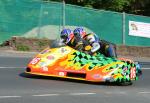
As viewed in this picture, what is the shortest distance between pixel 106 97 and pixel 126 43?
642 inches

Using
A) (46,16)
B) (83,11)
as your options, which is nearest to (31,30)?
(46,16)

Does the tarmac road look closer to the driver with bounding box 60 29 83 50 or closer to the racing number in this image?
the racing number

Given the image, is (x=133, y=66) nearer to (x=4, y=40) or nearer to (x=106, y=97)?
(x=106, y=97)

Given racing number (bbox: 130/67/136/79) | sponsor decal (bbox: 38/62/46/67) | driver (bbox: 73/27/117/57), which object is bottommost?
racing number (bbox: 130/67/136/79)

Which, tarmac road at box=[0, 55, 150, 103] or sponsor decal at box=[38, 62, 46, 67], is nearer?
tarmac road at box=[0, 55, 150, 103]

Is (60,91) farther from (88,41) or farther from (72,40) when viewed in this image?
(88,41)

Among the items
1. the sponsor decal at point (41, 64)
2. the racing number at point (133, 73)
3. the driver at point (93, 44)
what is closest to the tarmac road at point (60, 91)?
the racing number at point (133, 73)

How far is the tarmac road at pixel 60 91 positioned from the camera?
12.3 metres

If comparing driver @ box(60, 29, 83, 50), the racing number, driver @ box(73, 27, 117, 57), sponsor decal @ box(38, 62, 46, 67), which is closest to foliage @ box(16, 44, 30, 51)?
driver @ box(73, 27, 117, 57)

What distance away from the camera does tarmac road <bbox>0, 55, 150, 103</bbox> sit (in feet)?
40.3

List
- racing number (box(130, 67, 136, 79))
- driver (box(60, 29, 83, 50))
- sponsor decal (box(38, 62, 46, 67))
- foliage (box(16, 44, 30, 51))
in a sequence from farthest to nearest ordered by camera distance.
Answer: foliage (box(16, 44, 30, 51))
racing number (box(130, 67, 136, 79))
driver (box(60, 29, 83, 50))
sponsor decal (box(38, 62, 46, 67))

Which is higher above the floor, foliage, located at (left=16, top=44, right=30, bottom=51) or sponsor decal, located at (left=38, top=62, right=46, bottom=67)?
sponsor decal, located at (left=38, top=62, right=46, bottom=67)

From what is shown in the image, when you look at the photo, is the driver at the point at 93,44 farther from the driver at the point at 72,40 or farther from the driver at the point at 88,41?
the driver at the point at 72,40

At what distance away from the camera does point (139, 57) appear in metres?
28.7
